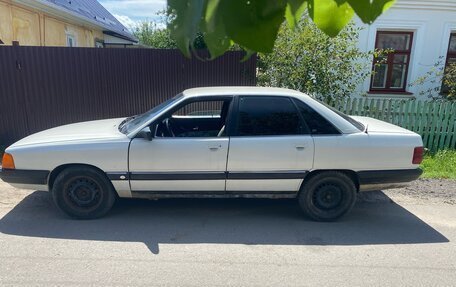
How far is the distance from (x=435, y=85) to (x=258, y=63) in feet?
16.8

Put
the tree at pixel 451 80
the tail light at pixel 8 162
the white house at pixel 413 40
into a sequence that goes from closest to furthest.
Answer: the tail light at pixel 8 162, the tree at pixel 451 80, the white house at pixel 413 40

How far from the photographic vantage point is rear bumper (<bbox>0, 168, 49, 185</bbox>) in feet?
12.7

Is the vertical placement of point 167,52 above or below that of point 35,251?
above

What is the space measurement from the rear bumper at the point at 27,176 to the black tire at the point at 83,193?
0.14m

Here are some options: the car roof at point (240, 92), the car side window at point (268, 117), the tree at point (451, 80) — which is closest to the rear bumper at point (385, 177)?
the car side window at point (268, 117)

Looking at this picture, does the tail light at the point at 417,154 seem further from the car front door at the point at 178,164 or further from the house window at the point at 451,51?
the house window at the point at 451,51

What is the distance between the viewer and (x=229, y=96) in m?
4.07

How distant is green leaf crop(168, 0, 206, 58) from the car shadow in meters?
3.04

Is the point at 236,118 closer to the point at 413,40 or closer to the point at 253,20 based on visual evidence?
the point at 253,20

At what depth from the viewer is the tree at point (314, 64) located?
21.5 feet

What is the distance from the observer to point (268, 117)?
157 inches

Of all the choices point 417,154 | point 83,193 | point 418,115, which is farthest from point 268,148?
point 418,115

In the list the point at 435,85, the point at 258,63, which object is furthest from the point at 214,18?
the point at 435,85

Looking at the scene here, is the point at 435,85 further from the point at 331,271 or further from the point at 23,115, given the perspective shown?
the point at 23,115
